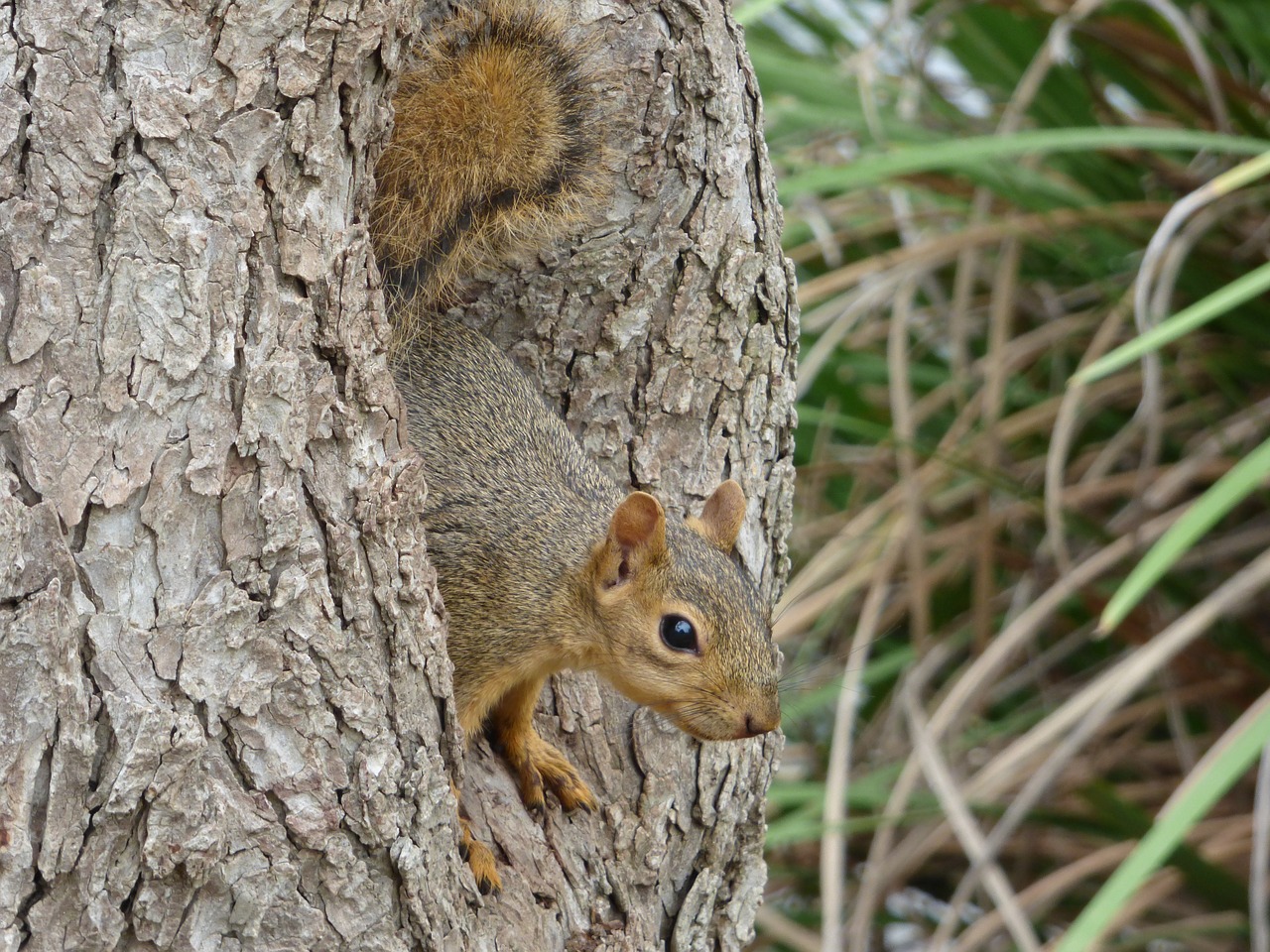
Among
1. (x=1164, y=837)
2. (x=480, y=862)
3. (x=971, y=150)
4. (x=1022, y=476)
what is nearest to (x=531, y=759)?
(x=480, y=862)

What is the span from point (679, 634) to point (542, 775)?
0.22m

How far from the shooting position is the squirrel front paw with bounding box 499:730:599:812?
62.6 inches

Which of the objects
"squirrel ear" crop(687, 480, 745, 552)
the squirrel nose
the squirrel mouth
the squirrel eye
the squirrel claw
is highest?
"squirrel ear" crop(687, 480, 745, 552)

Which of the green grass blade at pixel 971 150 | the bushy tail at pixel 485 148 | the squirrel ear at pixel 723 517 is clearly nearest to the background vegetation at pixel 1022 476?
the green grass blade at pixel 971 150

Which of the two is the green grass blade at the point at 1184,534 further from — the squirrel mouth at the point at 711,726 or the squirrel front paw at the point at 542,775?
the squirrel front paw at the point at 542,775

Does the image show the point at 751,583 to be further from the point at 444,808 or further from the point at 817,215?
the point at 817,215

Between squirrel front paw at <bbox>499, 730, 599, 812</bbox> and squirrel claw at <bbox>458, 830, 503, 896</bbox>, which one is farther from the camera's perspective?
squirrel front paw at <bbox>499, 730, 599, 812</bbox>

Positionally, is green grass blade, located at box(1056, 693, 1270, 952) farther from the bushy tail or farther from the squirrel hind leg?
the bushy tail

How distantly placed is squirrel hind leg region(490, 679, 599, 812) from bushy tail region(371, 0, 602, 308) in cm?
48

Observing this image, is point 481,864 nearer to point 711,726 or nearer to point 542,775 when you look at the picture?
point 542,775

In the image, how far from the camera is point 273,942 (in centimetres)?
124

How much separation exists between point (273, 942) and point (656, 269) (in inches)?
32.3

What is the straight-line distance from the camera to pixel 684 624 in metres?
1.62

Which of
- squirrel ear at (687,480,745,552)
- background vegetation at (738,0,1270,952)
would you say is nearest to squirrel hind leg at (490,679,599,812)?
squirrel ear at (687,480,745,552)
